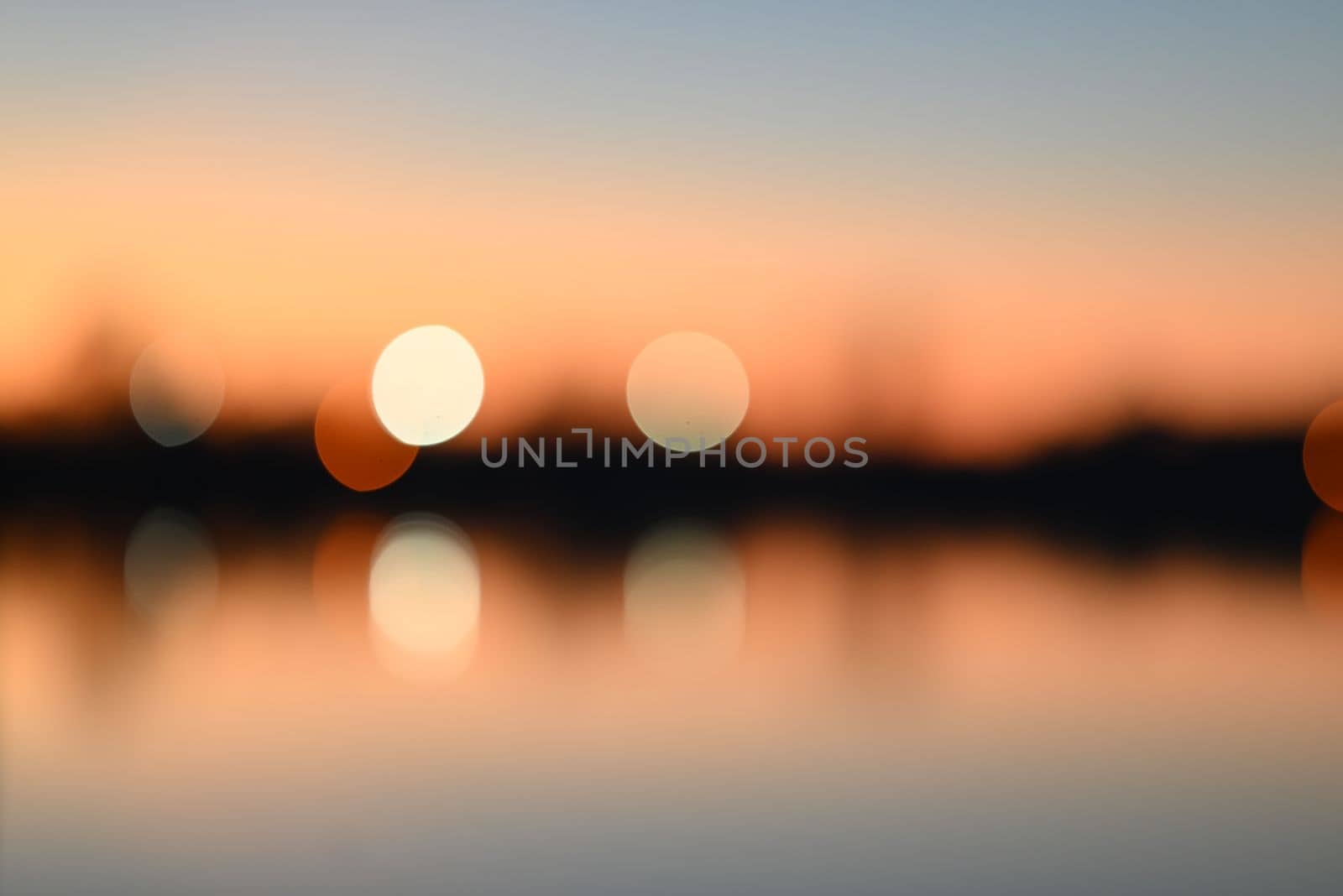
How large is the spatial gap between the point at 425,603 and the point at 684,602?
129 centimetres

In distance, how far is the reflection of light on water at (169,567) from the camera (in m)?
6.18

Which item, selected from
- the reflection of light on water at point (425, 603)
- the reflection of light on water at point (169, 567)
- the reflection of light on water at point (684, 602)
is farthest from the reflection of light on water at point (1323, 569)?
the reflection of light on water at point (169, 567)

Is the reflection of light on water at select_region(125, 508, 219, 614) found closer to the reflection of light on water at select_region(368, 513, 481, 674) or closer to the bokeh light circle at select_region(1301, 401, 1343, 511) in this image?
the reflection of light on water at select_region(368, 513, 481, 674)

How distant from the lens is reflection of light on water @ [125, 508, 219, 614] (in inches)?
243

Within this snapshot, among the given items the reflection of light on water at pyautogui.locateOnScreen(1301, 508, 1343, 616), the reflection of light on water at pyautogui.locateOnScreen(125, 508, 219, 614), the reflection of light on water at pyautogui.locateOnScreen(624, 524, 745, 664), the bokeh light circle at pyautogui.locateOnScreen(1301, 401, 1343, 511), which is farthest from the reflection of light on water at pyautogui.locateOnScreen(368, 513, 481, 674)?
the bokeh light circle at pyautogui.locateOnScreen(1301, 401, 1343, 511)

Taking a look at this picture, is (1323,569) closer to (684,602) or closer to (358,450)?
(684,602)

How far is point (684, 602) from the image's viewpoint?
241 inches

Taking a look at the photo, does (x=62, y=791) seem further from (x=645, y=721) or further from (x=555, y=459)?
(x=555, y=459)

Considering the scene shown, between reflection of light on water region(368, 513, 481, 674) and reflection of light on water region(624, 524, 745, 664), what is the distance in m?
0.74

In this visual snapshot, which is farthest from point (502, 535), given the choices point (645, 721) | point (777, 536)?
point (645, 721)

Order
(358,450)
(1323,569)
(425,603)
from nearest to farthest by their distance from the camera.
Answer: (425,603) → (1323,569) → (358,450)

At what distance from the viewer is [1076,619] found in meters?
5.73

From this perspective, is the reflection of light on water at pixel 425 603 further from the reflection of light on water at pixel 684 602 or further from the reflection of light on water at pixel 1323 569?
the reflection of light on water at pixel 1323 569

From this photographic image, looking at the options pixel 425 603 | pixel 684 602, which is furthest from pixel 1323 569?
pixel 425 603
